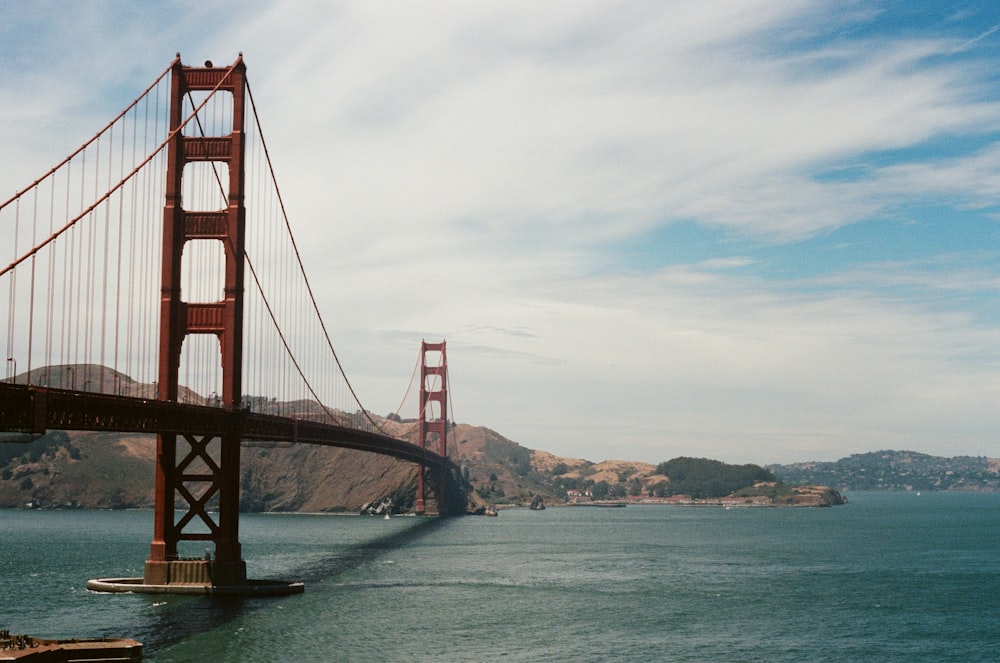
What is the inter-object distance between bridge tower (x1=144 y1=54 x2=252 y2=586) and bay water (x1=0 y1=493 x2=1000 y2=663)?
8.68 ft

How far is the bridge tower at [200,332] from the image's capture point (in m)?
54.9

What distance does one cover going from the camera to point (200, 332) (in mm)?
55938

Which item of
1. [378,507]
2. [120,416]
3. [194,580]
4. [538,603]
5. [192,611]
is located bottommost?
[538,603]

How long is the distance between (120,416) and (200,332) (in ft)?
44.4

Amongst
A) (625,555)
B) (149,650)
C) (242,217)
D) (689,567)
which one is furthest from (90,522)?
(149,650)

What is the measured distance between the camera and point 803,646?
4681 centimetres

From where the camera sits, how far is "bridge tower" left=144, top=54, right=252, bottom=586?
54875 millimetres

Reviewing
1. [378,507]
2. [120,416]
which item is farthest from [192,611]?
[378,507]

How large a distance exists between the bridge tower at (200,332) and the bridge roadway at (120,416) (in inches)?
84.2

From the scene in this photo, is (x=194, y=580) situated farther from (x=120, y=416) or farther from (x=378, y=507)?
(x=378, y=507)

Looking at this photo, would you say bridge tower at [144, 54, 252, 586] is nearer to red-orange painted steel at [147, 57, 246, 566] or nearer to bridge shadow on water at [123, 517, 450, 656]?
red-orange painted steel at [147, 57, 246, 566]

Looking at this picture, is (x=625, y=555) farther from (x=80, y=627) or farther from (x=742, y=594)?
(x=80, y=627)

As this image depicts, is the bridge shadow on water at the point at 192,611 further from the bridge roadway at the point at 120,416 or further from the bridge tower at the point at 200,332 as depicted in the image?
the bridge roadway at the point at 120,416

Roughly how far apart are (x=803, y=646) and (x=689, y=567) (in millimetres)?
36795
